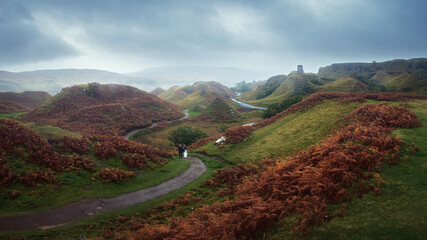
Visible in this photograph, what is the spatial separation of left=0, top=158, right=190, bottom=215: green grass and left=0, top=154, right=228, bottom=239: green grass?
233cm

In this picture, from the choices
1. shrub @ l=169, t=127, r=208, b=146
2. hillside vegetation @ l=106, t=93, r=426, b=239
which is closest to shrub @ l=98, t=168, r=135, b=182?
hillside vegetation @ l=106, t=93, r=426, b=239

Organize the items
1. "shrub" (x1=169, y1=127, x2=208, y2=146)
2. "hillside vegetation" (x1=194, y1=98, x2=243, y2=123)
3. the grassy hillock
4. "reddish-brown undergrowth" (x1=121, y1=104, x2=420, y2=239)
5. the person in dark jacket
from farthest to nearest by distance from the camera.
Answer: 1. "hillside vegetation" (x1=194, y1=98, x2=243, y2=123)
2. "shrub" (x1=169, y1=127, x2=208, y2=146)
3. the person in dark jacket
4. the grassy hillock
5. "reddish-brown undergrowth" (x1=121, y1=104, x2=420, y2=239)

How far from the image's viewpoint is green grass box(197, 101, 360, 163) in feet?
68.0

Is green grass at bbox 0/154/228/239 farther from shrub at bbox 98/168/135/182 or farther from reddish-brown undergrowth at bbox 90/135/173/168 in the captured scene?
reddish-brown undergrowth at bbox 90/135/173/168

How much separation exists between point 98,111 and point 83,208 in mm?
49157

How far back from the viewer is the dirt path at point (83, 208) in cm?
975

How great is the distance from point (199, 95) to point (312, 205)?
113168 mm

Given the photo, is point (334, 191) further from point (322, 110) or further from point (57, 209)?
point (322, 110)

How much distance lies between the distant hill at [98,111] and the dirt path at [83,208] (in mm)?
30787

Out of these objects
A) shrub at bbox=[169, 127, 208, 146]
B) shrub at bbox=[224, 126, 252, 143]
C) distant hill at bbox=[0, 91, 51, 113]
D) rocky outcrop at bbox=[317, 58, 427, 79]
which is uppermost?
rocky outcrop at bbox=[317, 58, 427, 79]

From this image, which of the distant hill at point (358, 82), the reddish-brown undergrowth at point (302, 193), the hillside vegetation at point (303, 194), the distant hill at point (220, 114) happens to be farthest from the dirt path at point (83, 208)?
the distant hill at point (358, 82)

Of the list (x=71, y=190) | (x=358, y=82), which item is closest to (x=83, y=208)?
(x=71, y=190)

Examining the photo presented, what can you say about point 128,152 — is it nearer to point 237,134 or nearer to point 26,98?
point 237,134

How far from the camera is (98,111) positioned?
5444cm
